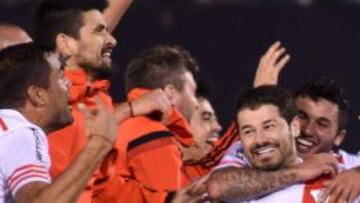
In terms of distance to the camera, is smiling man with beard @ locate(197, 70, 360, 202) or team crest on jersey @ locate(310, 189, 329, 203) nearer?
team crest on jersey @ locate(310, 189, 329, 203)

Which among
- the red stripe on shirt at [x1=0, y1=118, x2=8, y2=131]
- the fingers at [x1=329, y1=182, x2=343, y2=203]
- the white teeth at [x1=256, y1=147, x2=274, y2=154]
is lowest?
the red stripe on shirt at [x1=0, y1=118, x2=8, y2=131]

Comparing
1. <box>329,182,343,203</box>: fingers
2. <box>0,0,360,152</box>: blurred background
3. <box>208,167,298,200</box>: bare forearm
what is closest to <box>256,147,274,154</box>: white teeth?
<box>208,167,298,200</box>: bare forearm

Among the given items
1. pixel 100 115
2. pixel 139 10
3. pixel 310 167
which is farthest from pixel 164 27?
pixel 100 115

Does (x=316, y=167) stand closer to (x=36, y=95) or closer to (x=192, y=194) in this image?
(x=192, y=194)

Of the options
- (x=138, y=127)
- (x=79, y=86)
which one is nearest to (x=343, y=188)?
(x=138, y=127)

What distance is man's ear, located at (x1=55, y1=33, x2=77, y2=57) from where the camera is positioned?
6.89 m

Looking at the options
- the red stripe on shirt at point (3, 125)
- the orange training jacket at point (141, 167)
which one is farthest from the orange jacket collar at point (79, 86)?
the red stripe on shirt at point (3, 125)

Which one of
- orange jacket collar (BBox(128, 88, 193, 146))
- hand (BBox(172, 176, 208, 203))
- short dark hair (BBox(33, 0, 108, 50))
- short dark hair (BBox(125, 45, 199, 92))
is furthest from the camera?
short dark hair (BBox(125, 45, 199, 92))

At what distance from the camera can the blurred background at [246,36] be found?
9.47 m

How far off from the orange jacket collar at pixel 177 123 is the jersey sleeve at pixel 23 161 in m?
1.86

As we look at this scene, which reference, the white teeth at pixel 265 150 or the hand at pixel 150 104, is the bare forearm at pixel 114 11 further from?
the white teeth at pixel 265 150

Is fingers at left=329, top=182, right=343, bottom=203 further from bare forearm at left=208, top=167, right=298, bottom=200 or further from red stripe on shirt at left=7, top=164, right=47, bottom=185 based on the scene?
red stripe on shirt at left=7, top=164, right=47, bottom=185

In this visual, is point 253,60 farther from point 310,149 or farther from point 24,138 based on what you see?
point 24,138

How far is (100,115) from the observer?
561 cm
